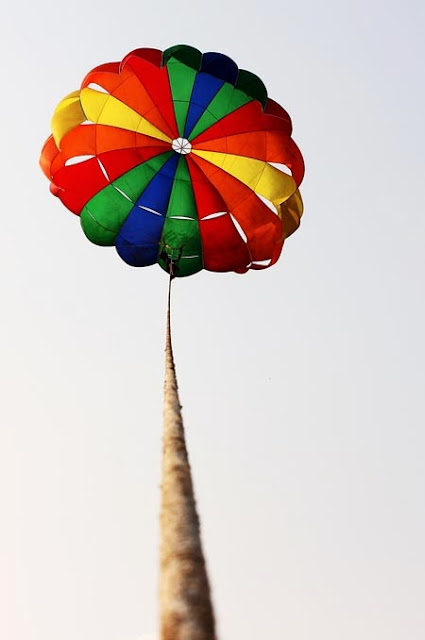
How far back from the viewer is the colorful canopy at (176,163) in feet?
33.8

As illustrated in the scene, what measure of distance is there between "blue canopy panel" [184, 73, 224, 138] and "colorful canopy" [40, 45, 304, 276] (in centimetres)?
2

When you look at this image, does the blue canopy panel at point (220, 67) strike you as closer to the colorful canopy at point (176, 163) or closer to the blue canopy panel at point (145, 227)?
the colorful canopy at point (176, 163)

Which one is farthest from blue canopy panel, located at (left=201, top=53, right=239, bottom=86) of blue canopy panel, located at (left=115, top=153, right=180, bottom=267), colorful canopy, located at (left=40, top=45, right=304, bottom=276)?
blue canopy panel, located at (left=115, top=153, right=180, bottom=267)

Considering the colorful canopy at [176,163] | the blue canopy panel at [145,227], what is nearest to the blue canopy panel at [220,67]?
the colorful canopy at [176,163]

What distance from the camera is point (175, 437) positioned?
4906 mm

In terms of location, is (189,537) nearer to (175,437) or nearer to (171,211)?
(175,437)

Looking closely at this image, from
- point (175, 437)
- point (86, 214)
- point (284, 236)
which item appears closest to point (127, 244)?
point (86, 214)

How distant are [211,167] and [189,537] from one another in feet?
26.9

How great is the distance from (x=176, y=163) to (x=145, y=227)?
1303mm

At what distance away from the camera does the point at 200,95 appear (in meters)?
10.5

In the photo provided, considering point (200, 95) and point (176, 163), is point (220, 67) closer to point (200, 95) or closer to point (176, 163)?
point (200, 95)

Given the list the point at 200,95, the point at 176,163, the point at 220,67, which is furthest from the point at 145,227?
the point at 220,67

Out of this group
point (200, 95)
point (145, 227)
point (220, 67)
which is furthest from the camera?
point (145, 227)

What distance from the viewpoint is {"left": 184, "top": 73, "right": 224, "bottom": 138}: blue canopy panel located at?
10.2 meters
